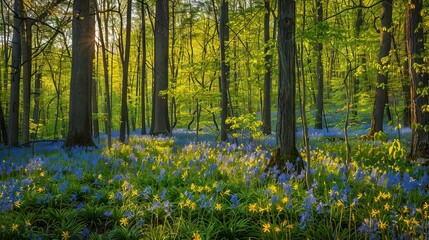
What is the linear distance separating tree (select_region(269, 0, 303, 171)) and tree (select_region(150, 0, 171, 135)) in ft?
33.1

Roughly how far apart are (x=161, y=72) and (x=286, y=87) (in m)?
10.7

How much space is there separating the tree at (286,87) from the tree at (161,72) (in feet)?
33.1

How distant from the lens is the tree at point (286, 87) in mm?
5441

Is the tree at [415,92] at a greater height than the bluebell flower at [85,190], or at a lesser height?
greater

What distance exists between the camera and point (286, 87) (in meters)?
5.57

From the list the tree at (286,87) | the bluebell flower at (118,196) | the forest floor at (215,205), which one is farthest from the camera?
the tree at (286,87)

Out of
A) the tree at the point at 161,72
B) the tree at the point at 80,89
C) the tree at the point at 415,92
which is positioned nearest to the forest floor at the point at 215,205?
the tree at the point at 415,92

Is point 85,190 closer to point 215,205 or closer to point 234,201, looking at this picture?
point 215,205

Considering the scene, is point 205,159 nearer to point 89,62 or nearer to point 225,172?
point 225,172

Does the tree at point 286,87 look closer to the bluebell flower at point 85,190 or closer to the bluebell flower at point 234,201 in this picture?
the bluebell flower at point 234,201

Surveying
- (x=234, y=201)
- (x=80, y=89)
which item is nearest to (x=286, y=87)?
(x=234, y=201)

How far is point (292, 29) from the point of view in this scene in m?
5.44

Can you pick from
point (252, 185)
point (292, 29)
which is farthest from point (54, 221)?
point (292, 29)

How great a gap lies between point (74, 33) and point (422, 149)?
10027mm
